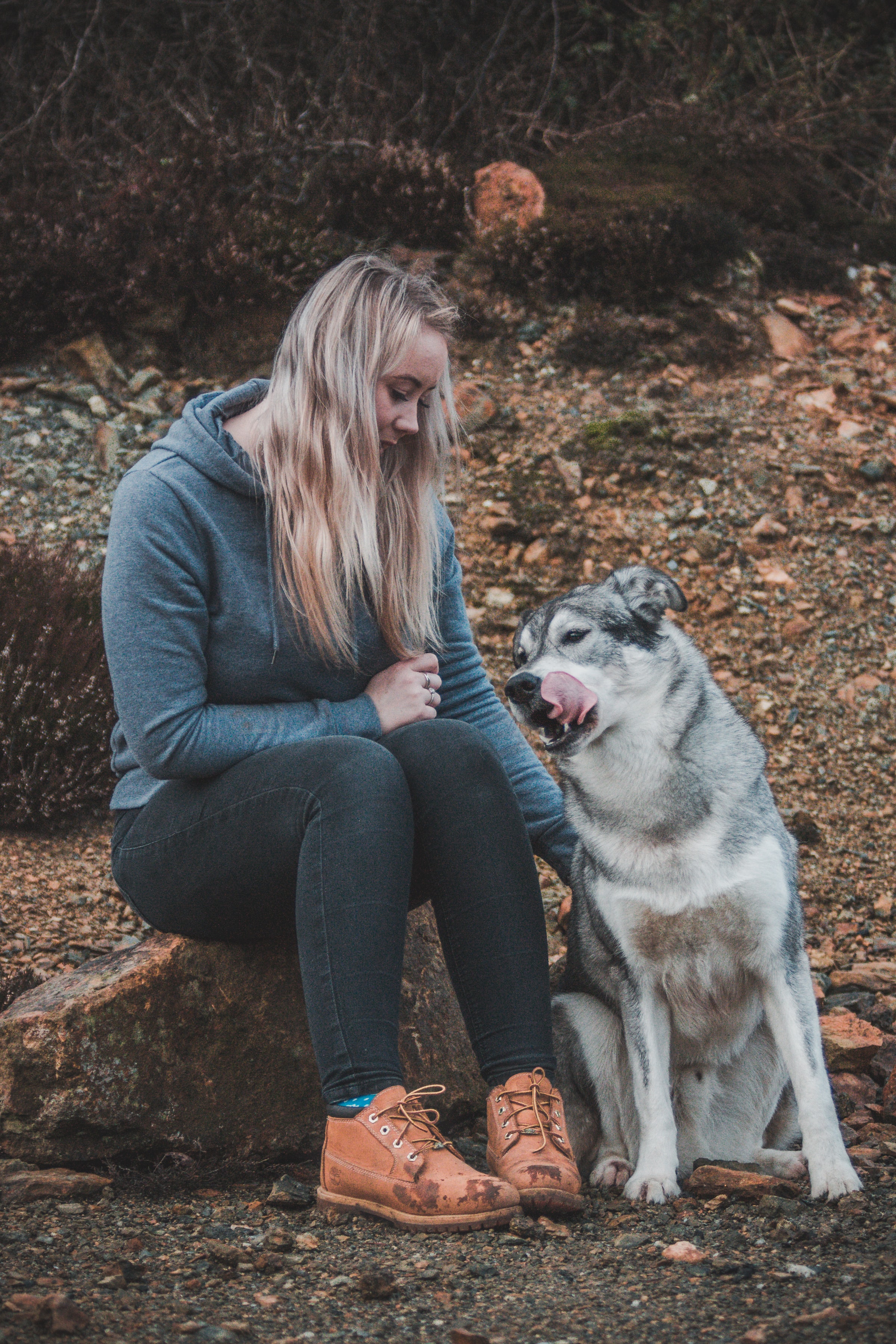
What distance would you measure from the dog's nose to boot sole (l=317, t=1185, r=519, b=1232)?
121 cm

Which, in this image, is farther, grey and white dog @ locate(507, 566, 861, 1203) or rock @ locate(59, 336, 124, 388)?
rock @ locate(59, 336, 124, 388)

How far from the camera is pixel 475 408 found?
283 inches

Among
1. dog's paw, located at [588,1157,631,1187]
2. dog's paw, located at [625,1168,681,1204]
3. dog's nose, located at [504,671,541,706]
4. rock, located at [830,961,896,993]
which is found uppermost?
dog's nose, located at [504,671,541,706]

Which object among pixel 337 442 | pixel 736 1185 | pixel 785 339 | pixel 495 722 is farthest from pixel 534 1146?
pixel 785 339

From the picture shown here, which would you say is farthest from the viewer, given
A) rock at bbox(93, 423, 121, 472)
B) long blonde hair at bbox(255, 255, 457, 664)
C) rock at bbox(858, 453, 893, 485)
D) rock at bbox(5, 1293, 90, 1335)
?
rock at bbox(93, 423, 121, 472)

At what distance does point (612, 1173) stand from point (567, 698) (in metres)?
1.26

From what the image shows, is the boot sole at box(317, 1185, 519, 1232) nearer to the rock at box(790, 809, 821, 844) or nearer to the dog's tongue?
the dog's tongue

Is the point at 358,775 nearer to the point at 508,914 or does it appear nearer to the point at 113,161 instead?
the point at 508,914

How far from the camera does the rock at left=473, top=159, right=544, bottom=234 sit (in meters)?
8.00

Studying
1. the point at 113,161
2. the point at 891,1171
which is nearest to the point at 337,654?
the point at 891,1171

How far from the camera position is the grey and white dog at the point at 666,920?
2730mm

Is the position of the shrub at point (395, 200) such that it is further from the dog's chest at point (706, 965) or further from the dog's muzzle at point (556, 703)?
the dog's chest at point (706, 965)

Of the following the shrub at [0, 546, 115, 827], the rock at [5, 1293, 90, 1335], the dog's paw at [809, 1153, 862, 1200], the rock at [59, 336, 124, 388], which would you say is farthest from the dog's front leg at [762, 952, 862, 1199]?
the rock at [59, 336, 124, 388]

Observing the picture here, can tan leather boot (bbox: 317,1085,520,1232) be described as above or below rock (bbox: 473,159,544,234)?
below
